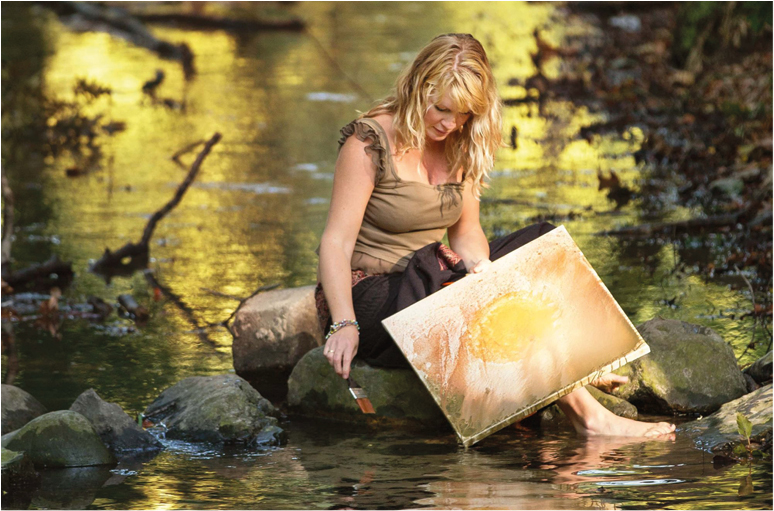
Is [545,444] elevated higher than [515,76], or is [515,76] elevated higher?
[515,76]

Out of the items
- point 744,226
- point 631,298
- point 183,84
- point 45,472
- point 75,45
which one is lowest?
point 45,472

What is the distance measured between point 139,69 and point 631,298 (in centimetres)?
1142

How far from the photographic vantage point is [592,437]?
450 cm

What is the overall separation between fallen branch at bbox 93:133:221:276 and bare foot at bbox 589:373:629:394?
11.2ft

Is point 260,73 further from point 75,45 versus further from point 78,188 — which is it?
point 78,188

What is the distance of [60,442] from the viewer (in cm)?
426

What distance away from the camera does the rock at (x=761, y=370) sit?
4.99 metres

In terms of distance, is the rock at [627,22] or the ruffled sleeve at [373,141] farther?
the rock at [627,22]

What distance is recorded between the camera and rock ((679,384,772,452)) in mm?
4219

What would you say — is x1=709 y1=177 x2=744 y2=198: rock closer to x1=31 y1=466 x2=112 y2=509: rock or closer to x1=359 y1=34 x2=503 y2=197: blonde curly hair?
x1=359 y1=34 x2=503 y2=197: blonde curly hair

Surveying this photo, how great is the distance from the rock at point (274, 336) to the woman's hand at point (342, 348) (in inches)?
48.3

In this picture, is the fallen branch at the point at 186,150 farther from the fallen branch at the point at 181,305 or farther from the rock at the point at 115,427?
the rock at the point at 115,427

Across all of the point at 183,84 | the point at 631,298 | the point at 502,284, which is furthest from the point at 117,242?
the point at 183,84

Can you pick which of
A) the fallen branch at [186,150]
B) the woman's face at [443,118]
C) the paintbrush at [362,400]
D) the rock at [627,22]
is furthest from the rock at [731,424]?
the rock at [627,22]
